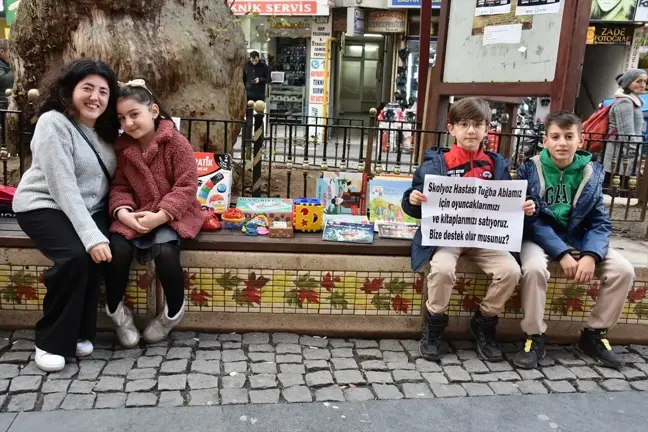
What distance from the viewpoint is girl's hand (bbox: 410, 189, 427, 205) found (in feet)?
11.5

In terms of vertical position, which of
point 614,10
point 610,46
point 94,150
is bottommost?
point 94,150

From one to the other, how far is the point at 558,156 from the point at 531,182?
0.22 m

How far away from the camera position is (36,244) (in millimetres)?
3359

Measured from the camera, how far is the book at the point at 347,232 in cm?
377

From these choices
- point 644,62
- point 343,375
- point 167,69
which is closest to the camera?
point 343,375

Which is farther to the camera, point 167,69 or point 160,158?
point 167,69

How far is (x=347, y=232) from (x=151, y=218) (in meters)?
1.26

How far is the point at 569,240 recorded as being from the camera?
3.65 m

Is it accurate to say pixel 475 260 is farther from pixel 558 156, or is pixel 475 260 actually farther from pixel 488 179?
pixel 558 156

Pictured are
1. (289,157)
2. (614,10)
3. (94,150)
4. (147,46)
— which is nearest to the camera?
(94,150)

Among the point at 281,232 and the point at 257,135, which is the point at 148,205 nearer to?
the point at 281,232

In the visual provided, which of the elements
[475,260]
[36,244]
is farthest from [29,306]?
[475,260]

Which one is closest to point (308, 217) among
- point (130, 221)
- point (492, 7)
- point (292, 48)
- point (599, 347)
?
point (130, 221)

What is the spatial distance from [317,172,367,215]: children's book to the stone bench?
62 centimetres
